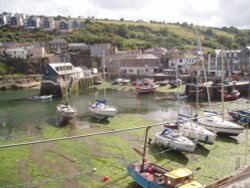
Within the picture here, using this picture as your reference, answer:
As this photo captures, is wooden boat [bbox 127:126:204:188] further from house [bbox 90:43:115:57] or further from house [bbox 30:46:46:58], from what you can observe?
house [bbox 90:43:115:57]

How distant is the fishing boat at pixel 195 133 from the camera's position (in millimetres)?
16750

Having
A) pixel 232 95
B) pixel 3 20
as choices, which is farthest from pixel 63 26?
pixel 232 95

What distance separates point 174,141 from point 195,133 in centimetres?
202

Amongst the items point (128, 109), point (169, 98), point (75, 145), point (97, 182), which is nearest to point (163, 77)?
point (169, 98)

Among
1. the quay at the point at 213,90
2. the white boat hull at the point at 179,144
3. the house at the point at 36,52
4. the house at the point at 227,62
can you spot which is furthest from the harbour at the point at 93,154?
the house at the point at 36,52

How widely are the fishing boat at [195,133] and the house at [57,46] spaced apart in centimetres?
7270

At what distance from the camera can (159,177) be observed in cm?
1090

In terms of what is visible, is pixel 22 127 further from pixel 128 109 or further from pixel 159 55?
pixel 159 55

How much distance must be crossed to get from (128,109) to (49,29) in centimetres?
8944

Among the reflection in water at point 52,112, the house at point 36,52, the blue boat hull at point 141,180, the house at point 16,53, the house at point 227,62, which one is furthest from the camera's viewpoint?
the house at point 16,53

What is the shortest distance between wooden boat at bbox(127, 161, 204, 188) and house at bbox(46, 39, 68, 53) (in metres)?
78.2

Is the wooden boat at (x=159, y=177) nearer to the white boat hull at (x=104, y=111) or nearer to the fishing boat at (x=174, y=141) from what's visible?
the fishing boat at (x=174, y=141)

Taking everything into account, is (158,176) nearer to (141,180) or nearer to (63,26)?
(141,180)

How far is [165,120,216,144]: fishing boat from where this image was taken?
1675cm
